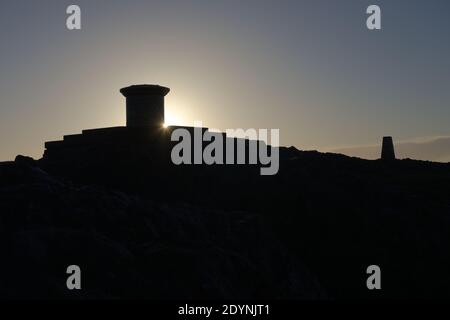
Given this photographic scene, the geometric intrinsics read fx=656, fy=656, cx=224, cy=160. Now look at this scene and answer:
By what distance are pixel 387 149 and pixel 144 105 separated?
63.8 ft

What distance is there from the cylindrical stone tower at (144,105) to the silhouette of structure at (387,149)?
1841 cm

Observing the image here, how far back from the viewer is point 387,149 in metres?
44.9

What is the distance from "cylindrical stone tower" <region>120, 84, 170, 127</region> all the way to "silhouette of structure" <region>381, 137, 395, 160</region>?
18408 mm

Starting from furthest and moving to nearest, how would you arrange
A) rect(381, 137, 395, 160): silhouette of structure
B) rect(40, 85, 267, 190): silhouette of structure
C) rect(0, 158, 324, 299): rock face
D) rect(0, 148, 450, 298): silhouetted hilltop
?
rect(381, 137, 395, 160): silhouette of structure → rect(40, 85, 267, 190): silhouette of structure → rect(0, 148, 450, 298): silhouetted hilltop → rect(0, 158, 324, 299): rock face

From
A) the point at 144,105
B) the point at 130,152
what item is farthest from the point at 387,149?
the point at 130,152

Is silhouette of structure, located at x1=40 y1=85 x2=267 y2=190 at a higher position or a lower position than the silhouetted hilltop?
higher

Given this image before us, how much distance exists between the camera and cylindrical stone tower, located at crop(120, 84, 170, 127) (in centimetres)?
3284

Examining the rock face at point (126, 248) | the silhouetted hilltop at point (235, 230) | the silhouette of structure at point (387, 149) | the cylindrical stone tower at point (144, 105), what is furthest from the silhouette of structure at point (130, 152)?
the silhouette of structure at point (387, 149)

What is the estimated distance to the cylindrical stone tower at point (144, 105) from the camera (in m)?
32.8

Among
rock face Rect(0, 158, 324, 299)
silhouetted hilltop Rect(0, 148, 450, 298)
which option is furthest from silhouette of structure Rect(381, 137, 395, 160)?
rock face Rect(0, 158, 324, 299)

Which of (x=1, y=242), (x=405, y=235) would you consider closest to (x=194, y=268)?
(x=1, y=242)

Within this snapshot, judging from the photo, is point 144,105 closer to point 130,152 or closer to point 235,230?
point 130,152

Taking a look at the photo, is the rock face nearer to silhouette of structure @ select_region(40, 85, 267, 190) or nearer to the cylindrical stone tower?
silhouette of structure @ select_region(40, 85, 267, 190)

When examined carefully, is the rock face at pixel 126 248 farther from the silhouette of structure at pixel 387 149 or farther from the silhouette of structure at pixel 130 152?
the silhouette of structure at pixel 387 149
